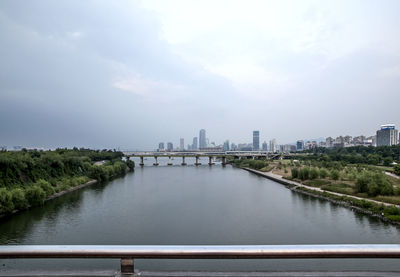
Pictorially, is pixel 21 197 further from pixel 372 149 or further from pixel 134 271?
pixel 372 149

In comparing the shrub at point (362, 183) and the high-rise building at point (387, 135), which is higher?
the high-rise building at point (387, 135)

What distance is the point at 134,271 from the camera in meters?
1.00

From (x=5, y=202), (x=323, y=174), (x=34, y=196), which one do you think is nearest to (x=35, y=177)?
(x=34, y=196)

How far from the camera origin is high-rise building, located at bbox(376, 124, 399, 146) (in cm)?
4628

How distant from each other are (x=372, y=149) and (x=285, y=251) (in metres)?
34.6

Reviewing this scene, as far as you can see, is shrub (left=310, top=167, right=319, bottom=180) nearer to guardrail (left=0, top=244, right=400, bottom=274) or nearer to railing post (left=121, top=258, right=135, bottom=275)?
guardrail (left=0, top=244, right=400, bottom=274)

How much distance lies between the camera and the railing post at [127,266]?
0.96 metres

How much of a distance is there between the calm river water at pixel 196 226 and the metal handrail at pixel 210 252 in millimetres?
3913

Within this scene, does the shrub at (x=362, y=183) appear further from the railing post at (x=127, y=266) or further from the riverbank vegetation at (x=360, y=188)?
the railing post at (x=127, y=266)

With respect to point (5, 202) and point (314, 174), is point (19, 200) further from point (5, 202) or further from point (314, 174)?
point (314, 174)

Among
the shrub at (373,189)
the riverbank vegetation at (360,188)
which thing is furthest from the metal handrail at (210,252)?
the shrub at (373,189)

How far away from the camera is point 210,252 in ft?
3.05

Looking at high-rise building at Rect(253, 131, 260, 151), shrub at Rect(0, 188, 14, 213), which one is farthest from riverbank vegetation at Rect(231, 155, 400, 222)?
high-rise building at Rect(253, 131, 260, 151)

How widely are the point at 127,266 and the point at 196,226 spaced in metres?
6.66
